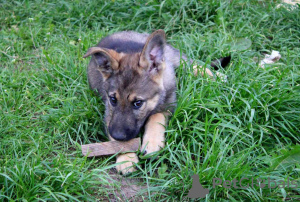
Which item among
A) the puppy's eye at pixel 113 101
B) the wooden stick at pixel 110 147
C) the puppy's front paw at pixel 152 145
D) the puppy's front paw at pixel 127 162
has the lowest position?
the puppy's front paw at pixel 127 162

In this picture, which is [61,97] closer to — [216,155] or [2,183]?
[2,183]

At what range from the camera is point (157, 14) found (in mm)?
5367

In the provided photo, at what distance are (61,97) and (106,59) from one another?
0.94m

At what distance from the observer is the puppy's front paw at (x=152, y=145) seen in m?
3.17

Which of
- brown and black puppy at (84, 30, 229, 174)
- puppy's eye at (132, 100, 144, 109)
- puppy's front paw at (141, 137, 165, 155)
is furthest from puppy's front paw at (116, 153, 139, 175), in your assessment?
puppy's eye at (132, 100, 144, 109)

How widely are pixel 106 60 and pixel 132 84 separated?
0.41 m

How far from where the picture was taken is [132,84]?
10.6 ft

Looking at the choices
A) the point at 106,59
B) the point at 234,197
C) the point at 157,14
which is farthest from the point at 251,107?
the point at 157,14

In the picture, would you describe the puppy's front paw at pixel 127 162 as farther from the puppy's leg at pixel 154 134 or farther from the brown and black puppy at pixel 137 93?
the puppy's leg at pixel 154 134

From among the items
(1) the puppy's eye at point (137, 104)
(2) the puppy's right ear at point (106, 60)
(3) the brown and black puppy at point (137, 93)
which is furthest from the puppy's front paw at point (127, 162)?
(2) the puppy's right ear at point (106, 60)

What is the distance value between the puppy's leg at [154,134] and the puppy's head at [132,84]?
0.09m

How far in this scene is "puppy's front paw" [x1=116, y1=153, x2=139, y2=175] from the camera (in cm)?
307

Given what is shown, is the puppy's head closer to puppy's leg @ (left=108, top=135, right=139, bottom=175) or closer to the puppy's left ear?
the puppy's left ear

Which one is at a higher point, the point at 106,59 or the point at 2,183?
the point at 106,59
